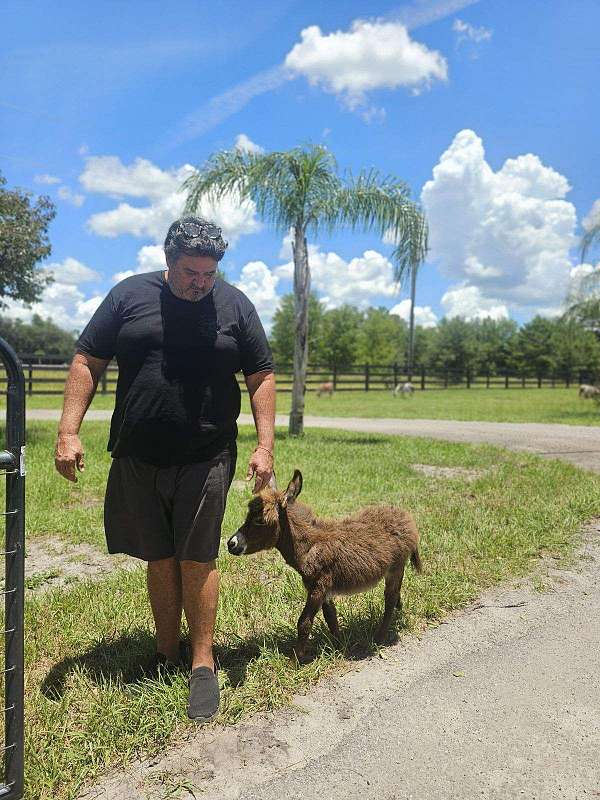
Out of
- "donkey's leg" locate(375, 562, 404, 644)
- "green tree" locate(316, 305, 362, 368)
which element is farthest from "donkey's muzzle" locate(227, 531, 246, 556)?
"green tree" locate(316, 305, 362, 368)

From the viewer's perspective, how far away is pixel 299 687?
2896 mm

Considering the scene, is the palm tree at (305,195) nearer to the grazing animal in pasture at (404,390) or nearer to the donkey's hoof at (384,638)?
the donkey's hoof at (384,638)

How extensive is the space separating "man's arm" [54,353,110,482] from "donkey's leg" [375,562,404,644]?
1.80 m

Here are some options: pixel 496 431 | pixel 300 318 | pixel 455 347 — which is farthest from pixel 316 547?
pixel 455 347

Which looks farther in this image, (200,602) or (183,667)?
(183,667)

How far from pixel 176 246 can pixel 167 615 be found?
1786 millimetres

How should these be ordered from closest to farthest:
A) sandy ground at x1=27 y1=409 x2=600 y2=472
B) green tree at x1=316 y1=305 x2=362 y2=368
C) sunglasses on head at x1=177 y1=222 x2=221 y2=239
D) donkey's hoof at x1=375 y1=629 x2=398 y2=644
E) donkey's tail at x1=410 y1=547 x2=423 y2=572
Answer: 1. sunglasses on head at x1=177 y1=222 x2=221 y2=239
2. donkey's hoof at x1=375 y1=629 x2=398 y2=644
3. donkey's tail at x1=410 y1=547 x2=423 y2=572
4. sandy ground at x1=27 y1=409 x2=600 y2=472
5. green tree at x1=316 y1=305 x2=362 y2=368

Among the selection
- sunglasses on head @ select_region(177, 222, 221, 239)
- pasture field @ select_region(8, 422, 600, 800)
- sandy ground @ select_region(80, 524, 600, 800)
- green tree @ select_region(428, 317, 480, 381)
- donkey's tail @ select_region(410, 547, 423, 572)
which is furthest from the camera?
green tree @ select_region(428, 317, 480, 381)

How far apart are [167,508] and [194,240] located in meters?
1.25

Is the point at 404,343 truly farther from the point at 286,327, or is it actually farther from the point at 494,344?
the point at 286,327

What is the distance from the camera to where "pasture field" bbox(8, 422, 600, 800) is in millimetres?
2572

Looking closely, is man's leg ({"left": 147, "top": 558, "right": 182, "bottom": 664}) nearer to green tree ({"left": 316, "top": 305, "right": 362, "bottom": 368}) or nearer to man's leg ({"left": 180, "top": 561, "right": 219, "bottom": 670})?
man's leg ({"left": 180, "top": 561, "right": 219, "bottom": 670})

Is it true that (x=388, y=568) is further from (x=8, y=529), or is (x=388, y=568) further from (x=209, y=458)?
(x=8, y=529)

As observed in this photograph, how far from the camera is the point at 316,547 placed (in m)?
3.12
